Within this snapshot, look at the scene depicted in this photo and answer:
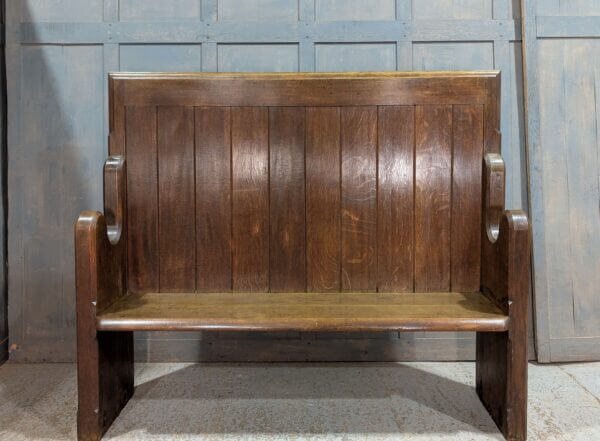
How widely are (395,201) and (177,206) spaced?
758 mm

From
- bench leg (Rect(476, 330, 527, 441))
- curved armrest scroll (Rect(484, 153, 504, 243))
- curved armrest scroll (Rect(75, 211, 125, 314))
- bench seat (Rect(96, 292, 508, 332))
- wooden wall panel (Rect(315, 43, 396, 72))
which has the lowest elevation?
bench leg (Rect(476, 330, 527, 441))

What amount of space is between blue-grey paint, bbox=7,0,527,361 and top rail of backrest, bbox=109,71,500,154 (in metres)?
0.37

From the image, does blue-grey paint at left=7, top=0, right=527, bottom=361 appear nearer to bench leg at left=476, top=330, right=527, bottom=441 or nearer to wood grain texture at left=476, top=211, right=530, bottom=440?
bench leg at left=476, top=330, right=527, bottom=441

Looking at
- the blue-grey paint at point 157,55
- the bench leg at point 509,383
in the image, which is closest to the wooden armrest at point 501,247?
the bench leg at point 509,383

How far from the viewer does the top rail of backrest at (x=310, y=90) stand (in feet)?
4.56

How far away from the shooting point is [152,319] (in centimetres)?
112

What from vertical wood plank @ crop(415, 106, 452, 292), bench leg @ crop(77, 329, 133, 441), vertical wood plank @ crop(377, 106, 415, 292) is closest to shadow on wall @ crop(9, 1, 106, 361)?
bench leg @ crop(77, 329, 133, 441)

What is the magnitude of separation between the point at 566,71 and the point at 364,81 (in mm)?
979

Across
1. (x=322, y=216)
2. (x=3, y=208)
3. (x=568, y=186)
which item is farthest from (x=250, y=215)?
(x=568, y=186)

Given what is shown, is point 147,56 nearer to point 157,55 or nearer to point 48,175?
point 157,55

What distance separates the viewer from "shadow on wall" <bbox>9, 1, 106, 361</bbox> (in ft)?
5.76

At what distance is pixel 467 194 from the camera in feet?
4.62

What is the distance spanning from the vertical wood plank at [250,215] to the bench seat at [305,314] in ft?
0.41

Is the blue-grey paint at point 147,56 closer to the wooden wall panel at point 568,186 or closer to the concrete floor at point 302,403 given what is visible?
the wooden wall panel at point 568,186
